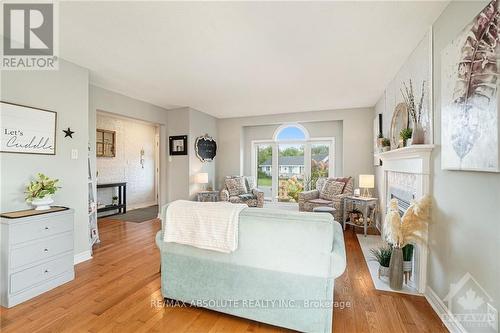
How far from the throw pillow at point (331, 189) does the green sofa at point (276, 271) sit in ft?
10.5

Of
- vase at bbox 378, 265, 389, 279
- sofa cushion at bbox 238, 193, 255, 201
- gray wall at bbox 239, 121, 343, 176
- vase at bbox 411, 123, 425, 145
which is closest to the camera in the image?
vase at bbox 411, 123, 425, 145

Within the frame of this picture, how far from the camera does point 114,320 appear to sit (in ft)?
5.99

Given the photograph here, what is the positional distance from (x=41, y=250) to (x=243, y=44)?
2.87m

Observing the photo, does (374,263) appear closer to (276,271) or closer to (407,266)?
(407,266)

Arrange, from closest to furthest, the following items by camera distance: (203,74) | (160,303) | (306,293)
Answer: (306,293) < (160,303) < (203,74)

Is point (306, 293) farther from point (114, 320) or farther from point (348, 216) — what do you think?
point (348, 216)

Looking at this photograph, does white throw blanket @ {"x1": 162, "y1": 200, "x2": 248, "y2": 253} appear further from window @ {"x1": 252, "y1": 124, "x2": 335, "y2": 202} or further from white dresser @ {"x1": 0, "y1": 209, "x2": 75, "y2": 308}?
window @ {"x1": 252, "y1": 124, "x2": 335, "y2": 202}

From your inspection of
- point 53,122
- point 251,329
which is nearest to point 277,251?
point 251,329

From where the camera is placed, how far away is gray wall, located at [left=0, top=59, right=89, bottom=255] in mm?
2307

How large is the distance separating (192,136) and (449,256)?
4.64m

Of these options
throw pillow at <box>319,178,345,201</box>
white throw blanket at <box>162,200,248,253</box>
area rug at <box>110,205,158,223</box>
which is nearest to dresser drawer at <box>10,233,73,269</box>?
white throw blanket at <box>162,200,248,253</box>

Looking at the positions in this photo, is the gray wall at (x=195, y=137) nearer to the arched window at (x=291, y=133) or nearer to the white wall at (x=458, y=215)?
the arched window at (x=291, y=133)

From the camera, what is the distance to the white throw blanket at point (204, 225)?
1692 millimetres

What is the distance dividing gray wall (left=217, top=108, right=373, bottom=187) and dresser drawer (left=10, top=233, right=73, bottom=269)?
4.14 m
